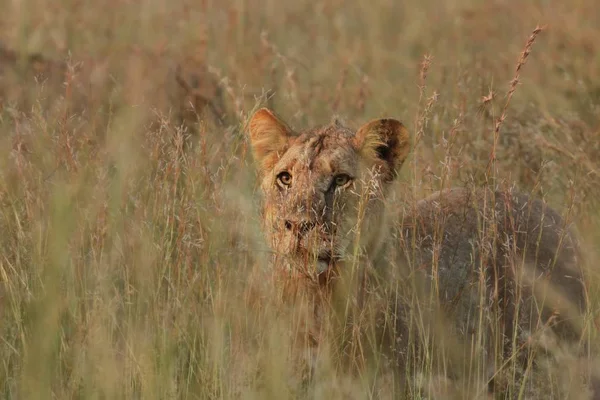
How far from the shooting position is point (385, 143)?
4477 millimetres

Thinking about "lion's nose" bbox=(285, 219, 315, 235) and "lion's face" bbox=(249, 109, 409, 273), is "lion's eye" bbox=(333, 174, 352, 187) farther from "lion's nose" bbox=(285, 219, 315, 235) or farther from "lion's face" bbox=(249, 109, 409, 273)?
"lion's nose" bbox=(285, 219, 315, 235)

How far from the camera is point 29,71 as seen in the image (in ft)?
23.4

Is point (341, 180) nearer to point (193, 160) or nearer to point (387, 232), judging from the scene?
point (387, 232)

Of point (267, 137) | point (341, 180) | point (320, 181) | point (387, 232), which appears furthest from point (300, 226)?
point (267, 137)

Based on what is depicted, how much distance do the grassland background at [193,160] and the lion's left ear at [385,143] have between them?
0.51 feet

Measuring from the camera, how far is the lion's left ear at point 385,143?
4445mm

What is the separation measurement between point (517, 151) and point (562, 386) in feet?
7.90

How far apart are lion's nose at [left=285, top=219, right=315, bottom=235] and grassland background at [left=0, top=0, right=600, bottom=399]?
0.82ft

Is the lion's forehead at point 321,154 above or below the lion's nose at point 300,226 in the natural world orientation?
above

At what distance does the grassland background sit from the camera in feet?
11.3

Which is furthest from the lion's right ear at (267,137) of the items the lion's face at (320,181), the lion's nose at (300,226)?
the lion's nose at (300,226)

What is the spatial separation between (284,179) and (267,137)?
39 cm

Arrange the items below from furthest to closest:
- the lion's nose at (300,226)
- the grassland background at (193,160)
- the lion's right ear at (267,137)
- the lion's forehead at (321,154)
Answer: the lion's right ear at (267,137)
the lion's forehead at (321,154)
the lion's nose at (300,226)
the grassland background at (193,160)

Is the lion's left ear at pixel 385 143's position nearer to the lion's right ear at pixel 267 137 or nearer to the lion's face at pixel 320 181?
the lion's face at pixel 320 181
